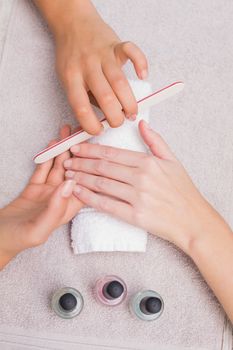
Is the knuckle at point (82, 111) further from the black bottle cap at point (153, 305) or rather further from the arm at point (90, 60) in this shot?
the black bottle cap at point (153, 305)

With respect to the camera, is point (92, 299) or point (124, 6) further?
point (124, 6)

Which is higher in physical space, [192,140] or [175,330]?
[192,140]

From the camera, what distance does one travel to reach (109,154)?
859 millimetres

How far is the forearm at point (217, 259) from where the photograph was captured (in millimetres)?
842

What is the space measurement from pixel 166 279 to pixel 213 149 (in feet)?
0.74

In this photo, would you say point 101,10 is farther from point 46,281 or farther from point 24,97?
point 46,281

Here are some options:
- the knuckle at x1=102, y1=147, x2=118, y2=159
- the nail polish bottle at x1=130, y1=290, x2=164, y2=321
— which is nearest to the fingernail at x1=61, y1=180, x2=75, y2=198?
the knuckle at x1=102, y1=147, x2=118, y2=159

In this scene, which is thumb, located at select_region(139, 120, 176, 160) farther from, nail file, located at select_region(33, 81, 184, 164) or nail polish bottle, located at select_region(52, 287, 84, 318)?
nail polish bottle, located at select_region(52, 287, 84, 318)

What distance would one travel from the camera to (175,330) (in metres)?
0.87

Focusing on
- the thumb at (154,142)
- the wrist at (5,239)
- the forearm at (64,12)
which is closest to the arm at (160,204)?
the thumb at (154,142)

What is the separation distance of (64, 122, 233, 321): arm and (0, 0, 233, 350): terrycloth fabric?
0.05 meters

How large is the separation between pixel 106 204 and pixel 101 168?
0.06 metres

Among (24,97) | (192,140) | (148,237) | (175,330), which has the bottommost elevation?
(175,330)

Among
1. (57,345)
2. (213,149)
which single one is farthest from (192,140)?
(57,345)
